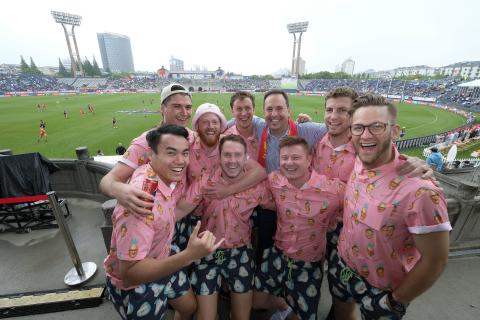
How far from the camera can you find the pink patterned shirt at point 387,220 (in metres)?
1.82

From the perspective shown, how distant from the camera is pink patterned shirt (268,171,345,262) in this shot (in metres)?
2.72

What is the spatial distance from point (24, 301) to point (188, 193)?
3141mm

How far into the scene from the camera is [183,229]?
321 cm

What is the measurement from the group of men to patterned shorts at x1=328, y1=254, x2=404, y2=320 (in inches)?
0.5

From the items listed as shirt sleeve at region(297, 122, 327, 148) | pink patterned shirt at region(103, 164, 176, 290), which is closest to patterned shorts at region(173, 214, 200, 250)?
pink patterned shirt at region(103, 164, 176, 290)

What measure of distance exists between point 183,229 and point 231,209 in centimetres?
79

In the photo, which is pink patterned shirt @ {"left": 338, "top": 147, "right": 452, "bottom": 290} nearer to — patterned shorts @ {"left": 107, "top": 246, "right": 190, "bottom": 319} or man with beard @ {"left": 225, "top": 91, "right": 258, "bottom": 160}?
man with beard @ {"left": 225, "top": 91, "right": 258, "bottom": 160}

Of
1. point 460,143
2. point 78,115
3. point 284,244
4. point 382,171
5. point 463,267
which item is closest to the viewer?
point 382,171

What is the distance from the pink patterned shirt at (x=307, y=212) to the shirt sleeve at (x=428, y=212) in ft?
2.96

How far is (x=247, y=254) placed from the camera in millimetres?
3025

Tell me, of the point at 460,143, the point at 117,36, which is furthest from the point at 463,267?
the point at 117,36

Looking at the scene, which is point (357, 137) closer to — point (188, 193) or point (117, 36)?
point (188, 193)

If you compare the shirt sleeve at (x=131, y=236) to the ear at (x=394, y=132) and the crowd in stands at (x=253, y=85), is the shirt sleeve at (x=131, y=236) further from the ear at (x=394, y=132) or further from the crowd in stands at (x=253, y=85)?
the crowd in stands at (x=253, y=85)

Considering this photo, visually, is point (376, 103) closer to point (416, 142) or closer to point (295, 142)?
point (295, 142)
